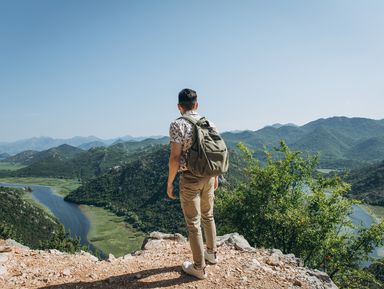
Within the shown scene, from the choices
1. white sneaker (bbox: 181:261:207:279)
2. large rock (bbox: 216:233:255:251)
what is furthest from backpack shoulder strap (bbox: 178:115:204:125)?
large rock (bbox: 216:233:255:251)

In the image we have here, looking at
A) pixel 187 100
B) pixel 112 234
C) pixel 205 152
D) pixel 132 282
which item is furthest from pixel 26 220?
pixel 205 152

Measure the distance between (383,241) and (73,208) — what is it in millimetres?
190011

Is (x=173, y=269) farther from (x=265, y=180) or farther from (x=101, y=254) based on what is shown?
(x=101, y=254)

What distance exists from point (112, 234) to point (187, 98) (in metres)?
144

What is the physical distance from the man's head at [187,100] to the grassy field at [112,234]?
103 meters

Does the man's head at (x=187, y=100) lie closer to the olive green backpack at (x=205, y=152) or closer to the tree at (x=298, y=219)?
the olive green backpack at (x=205, y=152)

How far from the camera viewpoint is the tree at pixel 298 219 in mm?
17203

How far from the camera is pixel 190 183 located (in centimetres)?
621

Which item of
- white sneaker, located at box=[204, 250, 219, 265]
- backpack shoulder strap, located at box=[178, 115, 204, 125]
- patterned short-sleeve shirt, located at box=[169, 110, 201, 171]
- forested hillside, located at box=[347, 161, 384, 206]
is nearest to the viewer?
patterned short-sleeve shirt, located at box=[169, 110, 201, 171]

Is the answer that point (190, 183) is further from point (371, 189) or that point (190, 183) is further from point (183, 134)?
point (371, 189)

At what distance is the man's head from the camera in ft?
20.6

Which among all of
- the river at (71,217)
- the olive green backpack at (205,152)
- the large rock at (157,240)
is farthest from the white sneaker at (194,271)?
the river at (71,217)

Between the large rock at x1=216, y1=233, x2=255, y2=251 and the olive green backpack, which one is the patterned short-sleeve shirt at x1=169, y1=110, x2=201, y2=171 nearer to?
the olive green backpack

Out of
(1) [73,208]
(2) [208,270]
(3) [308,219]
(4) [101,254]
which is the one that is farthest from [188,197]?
(1) [73,208]
